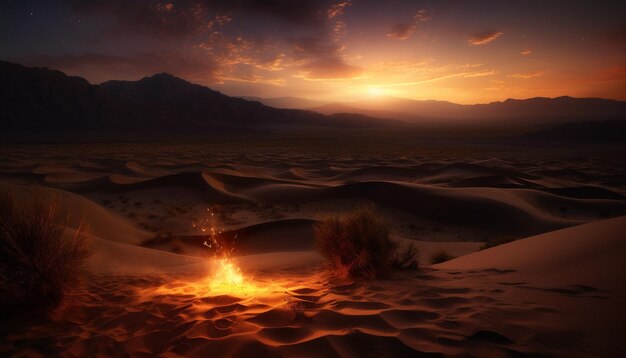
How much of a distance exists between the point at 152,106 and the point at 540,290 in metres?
125

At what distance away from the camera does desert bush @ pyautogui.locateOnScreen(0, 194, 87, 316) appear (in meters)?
4.02

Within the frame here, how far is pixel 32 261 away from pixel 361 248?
4.41 m

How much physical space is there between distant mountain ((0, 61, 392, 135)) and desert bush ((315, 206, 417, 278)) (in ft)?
307

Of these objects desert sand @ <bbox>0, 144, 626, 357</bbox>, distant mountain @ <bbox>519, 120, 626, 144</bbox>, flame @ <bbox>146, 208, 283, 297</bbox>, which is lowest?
flame @ <bbox>146, 208, 283, 297</bbox>

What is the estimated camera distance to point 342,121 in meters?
142

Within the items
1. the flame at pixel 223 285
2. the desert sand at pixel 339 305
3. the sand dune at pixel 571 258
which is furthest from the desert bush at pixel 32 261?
the sand dune at pixel 571 258

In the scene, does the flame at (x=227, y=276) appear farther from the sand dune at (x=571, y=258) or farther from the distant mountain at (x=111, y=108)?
the distant mountain at (x=111, y=108)

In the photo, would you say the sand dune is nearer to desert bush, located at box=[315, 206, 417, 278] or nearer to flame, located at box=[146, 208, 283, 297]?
desert bush, located at box=[315, 206, 417, 278]

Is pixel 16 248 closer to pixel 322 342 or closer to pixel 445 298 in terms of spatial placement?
pixel 322 342

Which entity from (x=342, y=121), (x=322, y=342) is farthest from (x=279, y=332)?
(x=342, y=121)

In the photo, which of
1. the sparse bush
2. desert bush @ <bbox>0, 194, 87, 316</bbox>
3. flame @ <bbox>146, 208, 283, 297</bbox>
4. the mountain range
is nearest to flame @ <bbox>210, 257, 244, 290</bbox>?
flame @ <bbox>146, 208, 283, 297</bbox>

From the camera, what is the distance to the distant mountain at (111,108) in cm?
8650

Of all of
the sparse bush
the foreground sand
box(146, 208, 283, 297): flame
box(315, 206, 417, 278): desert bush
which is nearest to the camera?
the foreground sand

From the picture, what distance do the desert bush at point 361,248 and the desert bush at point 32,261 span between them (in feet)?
12.3
